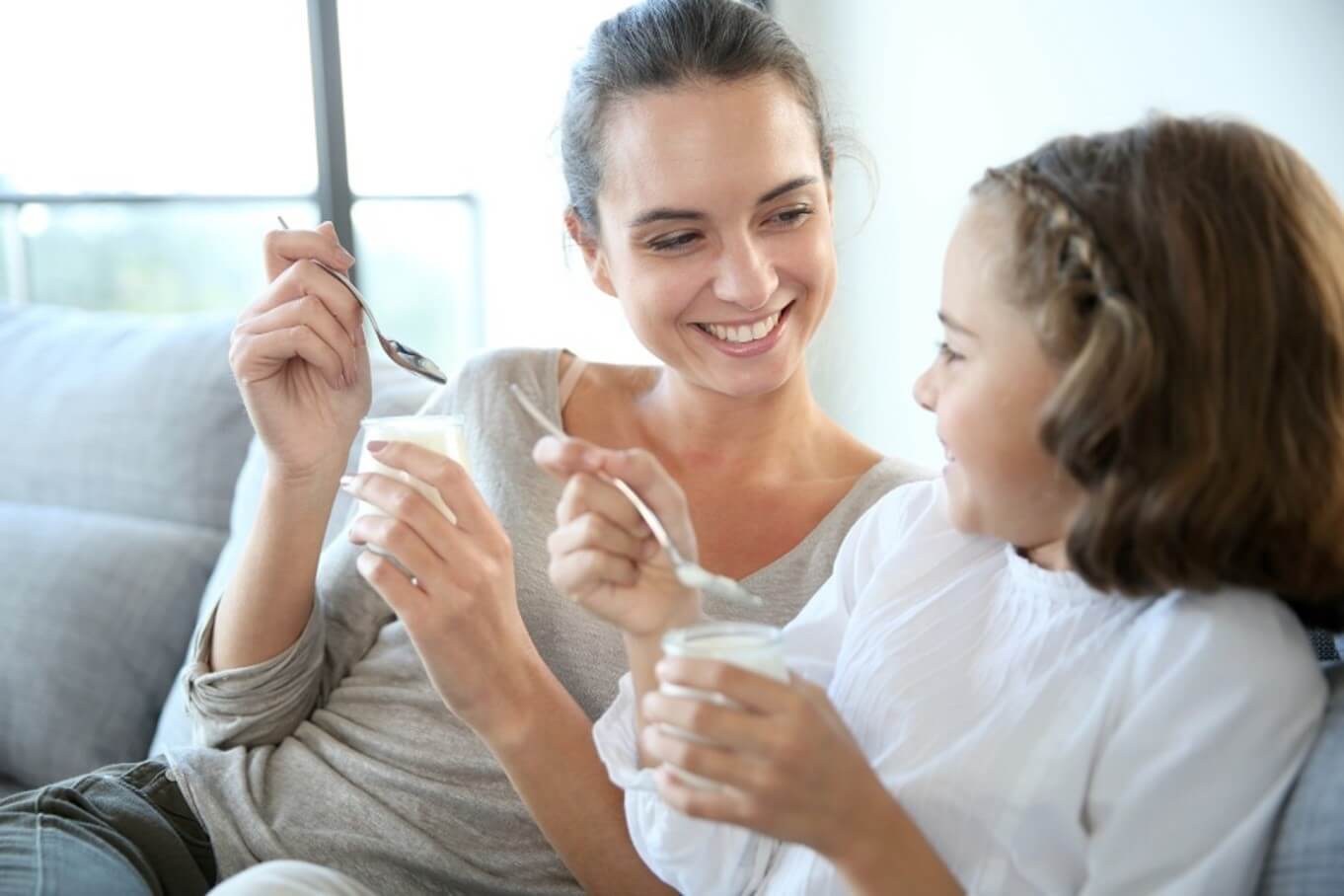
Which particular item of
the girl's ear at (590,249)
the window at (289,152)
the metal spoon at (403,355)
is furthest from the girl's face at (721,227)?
the window at (289,152)

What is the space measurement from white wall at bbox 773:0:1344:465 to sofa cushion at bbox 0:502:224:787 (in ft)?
4.14

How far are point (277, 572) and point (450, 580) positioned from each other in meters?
0.41

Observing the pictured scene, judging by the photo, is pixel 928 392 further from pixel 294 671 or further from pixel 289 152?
pixel 289 152

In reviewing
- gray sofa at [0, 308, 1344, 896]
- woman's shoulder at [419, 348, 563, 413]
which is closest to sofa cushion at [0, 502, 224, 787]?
gray sofa at [0, 308, 1344, 896]

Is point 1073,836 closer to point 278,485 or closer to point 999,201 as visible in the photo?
point 999,201

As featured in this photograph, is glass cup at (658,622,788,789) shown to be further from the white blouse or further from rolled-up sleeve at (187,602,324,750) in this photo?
rolled-up sleeve at (187,602,324,750)

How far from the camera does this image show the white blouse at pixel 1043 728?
1.00 meters

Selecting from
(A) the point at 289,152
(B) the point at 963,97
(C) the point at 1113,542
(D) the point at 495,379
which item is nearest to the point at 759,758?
(C) the point at 1113,542

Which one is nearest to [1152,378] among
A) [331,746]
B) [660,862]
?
[660,862]

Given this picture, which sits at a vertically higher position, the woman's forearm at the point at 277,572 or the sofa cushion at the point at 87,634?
the woman's forearm at the point at 277,572

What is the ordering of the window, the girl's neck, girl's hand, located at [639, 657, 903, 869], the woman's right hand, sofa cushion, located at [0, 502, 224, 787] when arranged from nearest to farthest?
girl's hand, located at [639, 657, 903, 869], the girl's neck, the woman's right hand, sofa cushion, located at [0, 502, 224, 787], the window

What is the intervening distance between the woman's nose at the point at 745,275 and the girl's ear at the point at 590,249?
292 mm

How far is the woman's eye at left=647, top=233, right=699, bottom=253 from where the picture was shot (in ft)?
5.63

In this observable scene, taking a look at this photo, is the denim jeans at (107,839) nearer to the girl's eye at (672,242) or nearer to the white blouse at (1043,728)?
the white blouse at (1043,728)
